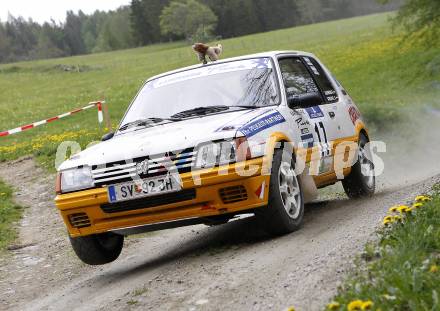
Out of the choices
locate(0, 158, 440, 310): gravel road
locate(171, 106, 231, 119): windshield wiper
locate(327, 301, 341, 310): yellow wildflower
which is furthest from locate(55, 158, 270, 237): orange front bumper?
locate(327, 301, 341, 310): yellow wildflower

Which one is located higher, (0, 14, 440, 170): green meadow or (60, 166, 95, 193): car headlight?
(60, 166, 95, 193): car headlight

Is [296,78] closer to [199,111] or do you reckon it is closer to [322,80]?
[322,80]

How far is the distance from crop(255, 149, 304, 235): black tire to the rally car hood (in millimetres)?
465

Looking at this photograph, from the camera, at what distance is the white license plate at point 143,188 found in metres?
5.70

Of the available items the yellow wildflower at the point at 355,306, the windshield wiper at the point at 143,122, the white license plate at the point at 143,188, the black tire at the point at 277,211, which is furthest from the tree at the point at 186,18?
the yellow wildflower at the point at 355,306

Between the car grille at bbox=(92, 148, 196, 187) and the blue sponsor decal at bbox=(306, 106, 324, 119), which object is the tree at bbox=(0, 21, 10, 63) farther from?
the car grille at bbox=(92, 148, 196, 187)

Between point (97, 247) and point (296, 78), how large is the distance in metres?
2.85

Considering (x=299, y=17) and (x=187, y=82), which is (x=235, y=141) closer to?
(x=187, y=82)

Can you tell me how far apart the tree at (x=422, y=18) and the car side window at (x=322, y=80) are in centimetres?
1392

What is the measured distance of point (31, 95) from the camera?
3925 cm

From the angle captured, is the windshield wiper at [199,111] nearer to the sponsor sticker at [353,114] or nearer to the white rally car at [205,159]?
the white rally car at [205,159]

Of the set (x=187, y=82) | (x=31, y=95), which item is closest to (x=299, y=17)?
(x=31, y=95)

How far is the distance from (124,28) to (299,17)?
44202mm

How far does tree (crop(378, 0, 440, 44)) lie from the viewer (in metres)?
21.2
